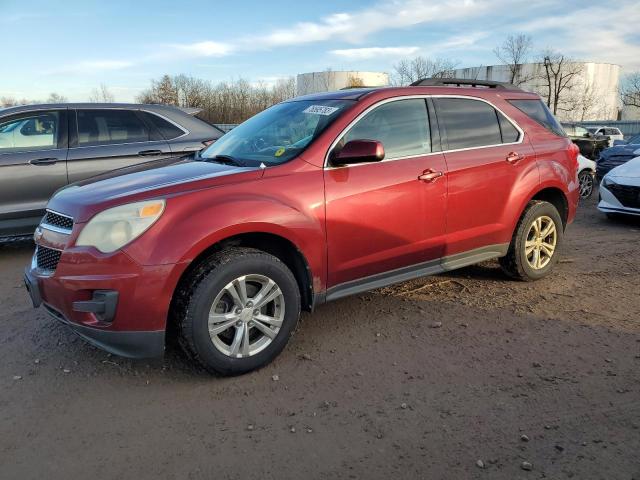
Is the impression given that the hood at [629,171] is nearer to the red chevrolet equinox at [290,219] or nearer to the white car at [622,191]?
the white car at [622,191]

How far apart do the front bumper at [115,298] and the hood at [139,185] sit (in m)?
0.28

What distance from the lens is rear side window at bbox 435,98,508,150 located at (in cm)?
413

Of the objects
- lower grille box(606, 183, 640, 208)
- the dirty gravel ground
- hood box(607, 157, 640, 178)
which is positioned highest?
hood box(607, 157, 640, 178)

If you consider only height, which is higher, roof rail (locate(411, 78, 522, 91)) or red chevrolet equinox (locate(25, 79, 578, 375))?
roof rail (locate(411, 78, 522, 91))

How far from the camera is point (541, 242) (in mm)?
4832

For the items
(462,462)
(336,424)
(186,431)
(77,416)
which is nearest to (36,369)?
(77,416)

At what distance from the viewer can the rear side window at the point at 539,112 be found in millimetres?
4754

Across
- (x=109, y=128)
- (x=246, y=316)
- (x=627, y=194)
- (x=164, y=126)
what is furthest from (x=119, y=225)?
(x=627, y=194)

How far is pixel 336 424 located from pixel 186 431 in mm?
781

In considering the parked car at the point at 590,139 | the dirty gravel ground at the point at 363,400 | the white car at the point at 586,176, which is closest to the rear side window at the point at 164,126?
the dirty gravel ground at the point at 363,400

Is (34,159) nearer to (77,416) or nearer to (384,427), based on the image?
(77,416)

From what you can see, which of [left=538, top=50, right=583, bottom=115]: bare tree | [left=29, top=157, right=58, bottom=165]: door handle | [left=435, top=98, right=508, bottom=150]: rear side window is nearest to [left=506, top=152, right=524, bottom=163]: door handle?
[left=435, top=98, right=508, bottom=150]: rear side window

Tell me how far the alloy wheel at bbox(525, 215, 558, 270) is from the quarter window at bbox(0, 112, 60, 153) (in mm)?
5340

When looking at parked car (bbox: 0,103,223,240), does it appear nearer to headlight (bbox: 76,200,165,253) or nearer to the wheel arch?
headlight (bbox: 76,200,165,253)
